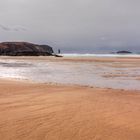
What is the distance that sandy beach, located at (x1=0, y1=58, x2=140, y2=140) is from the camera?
20.0 ft

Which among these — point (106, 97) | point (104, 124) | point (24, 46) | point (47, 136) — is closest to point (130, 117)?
point (104, 124)

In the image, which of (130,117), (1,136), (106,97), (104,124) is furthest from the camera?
(106,97)

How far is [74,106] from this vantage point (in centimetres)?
886

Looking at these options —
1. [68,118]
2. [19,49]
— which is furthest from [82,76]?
[19,49]

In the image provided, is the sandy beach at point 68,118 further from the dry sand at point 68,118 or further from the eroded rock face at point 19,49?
the eroded rock face at point 19,49

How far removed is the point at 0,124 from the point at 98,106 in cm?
342

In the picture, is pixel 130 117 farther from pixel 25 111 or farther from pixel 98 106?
pixel 25 111

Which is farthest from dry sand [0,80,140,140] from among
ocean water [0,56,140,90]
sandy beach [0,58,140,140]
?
ocean water [0,56,140,90]

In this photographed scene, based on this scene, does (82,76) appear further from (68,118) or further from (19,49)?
(19,49)

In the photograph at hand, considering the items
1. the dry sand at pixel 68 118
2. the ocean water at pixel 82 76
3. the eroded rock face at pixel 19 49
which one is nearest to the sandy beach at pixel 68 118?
the dry sand at pixel 68 118

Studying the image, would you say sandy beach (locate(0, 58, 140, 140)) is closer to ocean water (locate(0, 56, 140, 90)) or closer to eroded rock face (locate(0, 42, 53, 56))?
ocean water (locate(0, 56, 140, 90))

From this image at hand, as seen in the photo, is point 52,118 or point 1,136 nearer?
point 1,136

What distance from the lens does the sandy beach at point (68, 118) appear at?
20.0 ft

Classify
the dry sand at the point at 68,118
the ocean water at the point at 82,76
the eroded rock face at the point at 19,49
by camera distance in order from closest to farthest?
the dry sand at the point at 68,118 → the ocean water at the point at 82,76 → the eroded rock face at the point at 19,49
